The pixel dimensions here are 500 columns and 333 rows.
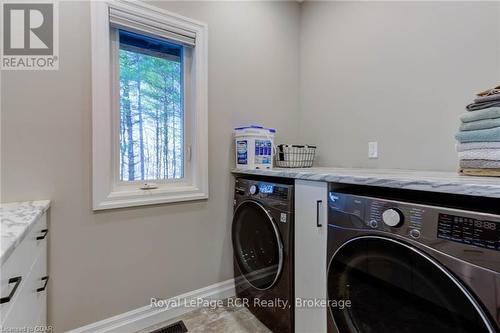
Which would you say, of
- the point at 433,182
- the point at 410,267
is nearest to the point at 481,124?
the point at 433,182

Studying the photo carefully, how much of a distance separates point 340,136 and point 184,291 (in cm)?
172

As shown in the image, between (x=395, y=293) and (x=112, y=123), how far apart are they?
1.75 m

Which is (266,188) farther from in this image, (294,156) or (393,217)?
(393,217)

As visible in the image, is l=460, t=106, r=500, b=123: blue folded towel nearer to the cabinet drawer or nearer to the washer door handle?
the washer door handle

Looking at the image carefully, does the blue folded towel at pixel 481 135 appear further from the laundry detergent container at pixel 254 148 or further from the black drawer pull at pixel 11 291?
the black drawer pull at pixel 11 291

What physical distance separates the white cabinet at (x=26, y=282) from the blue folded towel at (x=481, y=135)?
5.71 ft

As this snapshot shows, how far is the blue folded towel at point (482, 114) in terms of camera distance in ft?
3.39

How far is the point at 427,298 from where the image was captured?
83 centimetres

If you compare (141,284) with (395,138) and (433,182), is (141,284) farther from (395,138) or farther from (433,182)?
(395,138)

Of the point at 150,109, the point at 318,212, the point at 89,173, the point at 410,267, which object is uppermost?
the point at 150,109

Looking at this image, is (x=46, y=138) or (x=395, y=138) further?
(x=395, y=138)

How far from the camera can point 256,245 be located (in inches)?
67.1

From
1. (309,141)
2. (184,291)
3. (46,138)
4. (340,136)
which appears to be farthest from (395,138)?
(46,138)

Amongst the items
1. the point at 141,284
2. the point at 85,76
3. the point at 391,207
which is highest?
the point at 85,76
